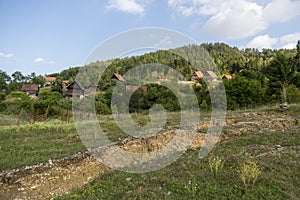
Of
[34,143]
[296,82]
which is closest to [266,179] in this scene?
[34,143]

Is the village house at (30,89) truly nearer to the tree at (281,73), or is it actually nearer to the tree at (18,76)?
the tree at (18,76)

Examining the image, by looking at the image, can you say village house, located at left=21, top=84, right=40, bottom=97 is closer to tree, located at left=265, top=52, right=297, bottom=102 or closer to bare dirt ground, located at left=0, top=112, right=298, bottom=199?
tree, located at left=265, top=52, right=297, bottom=102

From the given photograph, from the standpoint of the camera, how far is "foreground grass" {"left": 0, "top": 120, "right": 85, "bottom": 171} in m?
7.02

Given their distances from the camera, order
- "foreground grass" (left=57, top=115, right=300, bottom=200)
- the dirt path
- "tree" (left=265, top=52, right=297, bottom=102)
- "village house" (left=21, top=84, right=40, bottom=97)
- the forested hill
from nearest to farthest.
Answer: "foreground grass" (left=57, top=115, right=300, bottom=200)
the dirt path
the forested hill
"tree" (left=265, top=52, right=297, bottom=102)
"village house" (left=21, top=84, right=40, bottom=97)

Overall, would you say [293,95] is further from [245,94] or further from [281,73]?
[245,94]

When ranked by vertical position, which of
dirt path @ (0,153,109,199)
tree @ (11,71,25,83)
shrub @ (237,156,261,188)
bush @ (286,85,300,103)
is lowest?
dirt path @ (0,153,109,199)

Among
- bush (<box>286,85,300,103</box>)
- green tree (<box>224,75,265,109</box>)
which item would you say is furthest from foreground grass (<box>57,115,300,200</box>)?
green tree (<box>224,75,265,109</box>)

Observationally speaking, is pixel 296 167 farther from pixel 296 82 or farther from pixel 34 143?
pixel 296 82

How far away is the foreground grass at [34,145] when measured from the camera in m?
7.02

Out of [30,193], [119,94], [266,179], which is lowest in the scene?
[30,193]

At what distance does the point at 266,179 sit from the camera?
15.3 ft

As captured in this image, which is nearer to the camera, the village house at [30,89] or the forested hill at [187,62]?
the forested hill at [187,62]

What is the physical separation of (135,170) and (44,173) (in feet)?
7.33

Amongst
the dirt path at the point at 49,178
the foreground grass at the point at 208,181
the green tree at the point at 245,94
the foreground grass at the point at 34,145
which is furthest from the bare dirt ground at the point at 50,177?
the green tree at the point at 245,94
